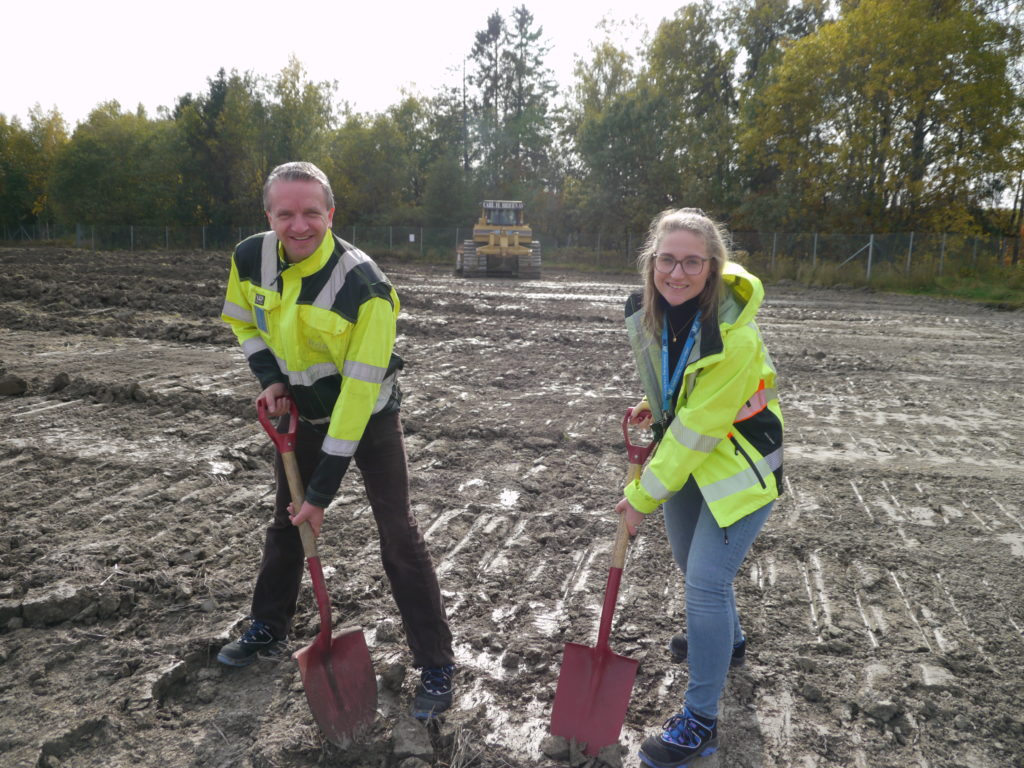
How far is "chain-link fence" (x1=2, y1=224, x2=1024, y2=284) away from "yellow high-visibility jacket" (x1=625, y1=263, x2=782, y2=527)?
54.4 ft

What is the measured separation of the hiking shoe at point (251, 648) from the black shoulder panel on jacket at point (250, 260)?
1.47 m

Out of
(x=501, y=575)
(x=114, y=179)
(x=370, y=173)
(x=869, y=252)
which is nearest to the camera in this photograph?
(x=501, y=575)

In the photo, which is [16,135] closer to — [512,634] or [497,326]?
[497,326]

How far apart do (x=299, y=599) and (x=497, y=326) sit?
9.61 meters

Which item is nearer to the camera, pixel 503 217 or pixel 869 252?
pixel 869 252

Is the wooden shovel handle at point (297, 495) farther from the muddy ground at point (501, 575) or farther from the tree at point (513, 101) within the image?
the tree at point (513, 101)

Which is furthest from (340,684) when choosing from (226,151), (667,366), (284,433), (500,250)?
(226,151)

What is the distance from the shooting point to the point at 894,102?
85.6 feet

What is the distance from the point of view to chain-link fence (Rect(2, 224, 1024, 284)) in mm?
24344

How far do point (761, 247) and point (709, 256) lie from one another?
29.5m

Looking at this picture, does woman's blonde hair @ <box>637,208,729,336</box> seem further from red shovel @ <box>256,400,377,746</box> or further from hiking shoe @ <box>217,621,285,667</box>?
hiking shoe @ <box>217,621,285,667</box>

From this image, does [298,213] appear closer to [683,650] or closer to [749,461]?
[749,461]

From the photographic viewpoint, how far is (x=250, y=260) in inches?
113

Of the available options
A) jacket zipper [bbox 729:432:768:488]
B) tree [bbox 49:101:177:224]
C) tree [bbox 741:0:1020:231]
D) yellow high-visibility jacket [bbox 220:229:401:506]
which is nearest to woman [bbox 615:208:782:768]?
jacket zipper [bbox 729:432:768:488]
